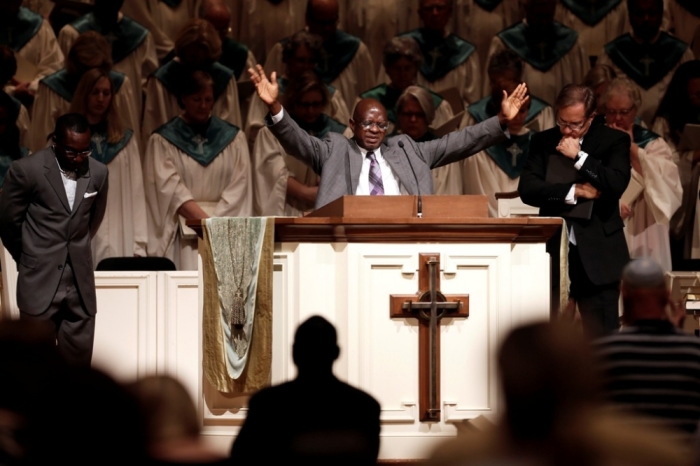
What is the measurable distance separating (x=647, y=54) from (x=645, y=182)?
177 cm

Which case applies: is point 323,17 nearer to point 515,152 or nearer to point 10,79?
point 515,152

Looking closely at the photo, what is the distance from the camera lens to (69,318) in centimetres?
687

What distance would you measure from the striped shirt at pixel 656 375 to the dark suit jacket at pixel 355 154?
3.26 meters

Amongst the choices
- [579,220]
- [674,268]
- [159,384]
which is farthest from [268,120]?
[159,384]

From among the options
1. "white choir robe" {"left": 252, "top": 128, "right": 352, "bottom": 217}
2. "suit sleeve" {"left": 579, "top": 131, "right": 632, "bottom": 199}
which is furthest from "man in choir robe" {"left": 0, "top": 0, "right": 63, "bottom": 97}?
"suit sleeve" {"left": 579, "top": 131, "right": 632, "bottom": 199}

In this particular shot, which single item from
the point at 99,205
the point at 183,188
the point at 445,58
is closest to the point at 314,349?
the point at 99,205

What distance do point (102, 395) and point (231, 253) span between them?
3484mm

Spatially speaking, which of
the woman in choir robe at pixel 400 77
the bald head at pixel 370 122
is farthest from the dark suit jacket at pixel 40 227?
the woman in choir robe at pixel 400 77

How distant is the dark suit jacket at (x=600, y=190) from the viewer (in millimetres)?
6246

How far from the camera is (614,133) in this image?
6457 millimetres

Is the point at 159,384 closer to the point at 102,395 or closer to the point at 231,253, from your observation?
the point at 102,395

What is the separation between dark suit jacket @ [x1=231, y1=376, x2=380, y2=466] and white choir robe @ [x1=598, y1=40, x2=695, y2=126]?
296 inches

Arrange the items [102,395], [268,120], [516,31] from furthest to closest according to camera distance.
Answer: [516,31] < [268,120] < [102,395]

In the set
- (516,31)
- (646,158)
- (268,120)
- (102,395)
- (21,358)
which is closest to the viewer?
(102,395)
